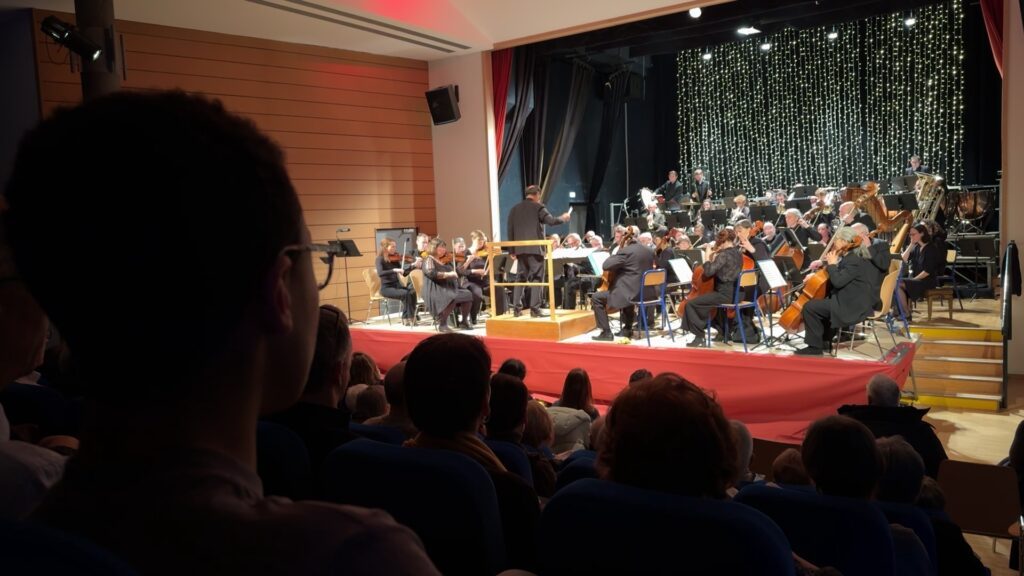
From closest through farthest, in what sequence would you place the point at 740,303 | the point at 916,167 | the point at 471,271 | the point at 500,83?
the point at 740,303 → the point at 471,271 → the point at 500,83 → the point at 916,167

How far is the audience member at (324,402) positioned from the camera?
2016 mm

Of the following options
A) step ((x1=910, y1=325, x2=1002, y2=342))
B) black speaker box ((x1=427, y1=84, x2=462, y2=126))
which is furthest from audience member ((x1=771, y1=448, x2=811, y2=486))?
black speaker box ((x1=427, y1=84, x2=462, y2=126))

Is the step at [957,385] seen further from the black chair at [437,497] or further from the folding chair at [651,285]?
the black chair at [437,497]

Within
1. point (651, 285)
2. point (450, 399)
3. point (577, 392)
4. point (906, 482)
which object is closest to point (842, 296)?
point (651, 285)

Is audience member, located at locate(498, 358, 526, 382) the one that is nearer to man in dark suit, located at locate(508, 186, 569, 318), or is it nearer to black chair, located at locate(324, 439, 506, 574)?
black chair, located at locate(324, 439, 506, 574)

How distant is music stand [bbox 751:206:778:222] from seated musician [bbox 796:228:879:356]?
3806 millimetres

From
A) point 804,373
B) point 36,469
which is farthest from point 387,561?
point 804,373

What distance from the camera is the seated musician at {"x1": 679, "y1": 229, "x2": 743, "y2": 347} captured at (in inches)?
267

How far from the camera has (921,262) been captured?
8.23m

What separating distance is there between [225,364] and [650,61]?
53.6 feet

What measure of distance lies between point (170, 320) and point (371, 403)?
2.99 metres

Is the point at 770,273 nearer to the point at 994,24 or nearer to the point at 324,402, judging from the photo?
the point at 994,24

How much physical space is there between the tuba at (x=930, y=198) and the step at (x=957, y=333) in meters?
3.31

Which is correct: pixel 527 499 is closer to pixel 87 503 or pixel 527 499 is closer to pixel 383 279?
→ pixel 87 503
